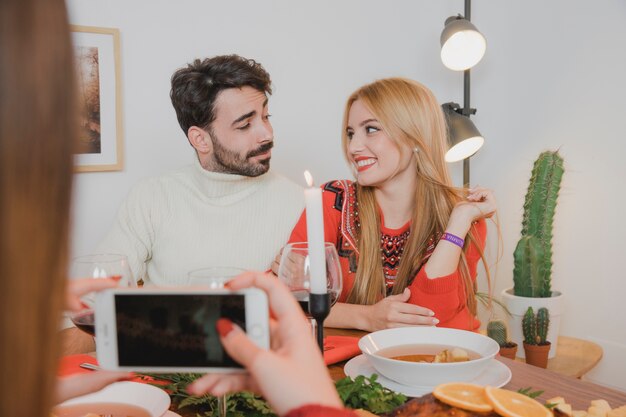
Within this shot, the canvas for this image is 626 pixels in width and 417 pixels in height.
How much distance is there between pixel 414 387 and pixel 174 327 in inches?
19.7

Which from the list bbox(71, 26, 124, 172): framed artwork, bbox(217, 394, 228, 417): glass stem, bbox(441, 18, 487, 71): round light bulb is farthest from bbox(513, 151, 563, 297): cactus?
bbox(217, 394, 228, 417): glass stem

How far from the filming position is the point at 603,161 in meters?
2.95

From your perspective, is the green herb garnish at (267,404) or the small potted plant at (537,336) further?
the small potted plant at (537,336)

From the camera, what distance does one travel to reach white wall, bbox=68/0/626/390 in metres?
2.60

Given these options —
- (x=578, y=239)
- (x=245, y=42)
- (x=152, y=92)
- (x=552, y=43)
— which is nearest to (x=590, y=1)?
(x=552, y=43)

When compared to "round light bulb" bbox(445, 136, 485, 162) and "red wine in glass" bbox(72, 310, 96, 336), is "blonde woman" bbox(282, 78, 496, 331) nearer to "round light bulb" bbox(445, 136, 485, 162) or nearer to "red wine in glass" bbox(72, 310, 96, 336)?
"round light bulb" bbox(445, 136, 485, 162)

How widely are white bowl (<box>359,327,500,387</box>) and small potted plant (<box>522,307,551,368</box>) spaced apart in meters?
1.61

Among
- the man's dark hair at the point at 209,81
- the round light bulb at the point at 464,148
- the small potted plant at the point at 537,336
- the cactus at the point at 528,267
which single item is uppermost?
the man's dark hair at the point at 209,81

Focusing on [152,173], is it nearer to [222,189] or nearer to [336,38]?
[222,189]

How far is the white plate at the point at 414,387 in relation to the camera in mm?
1016

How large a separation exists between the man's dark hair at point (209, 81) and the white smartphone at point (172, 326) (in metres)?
1.71

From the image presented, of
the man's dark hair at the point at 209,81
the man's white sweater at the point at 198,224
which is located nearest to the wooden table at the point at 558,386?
the man's white sweater at the point at 198,224

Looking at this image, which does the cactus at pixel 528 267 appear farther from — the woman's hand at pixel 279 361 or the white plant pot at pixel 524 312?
the woman's hand at pixel 279 361

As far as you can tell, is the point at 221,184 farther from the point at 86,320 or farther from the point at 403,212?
the point at 86,320
